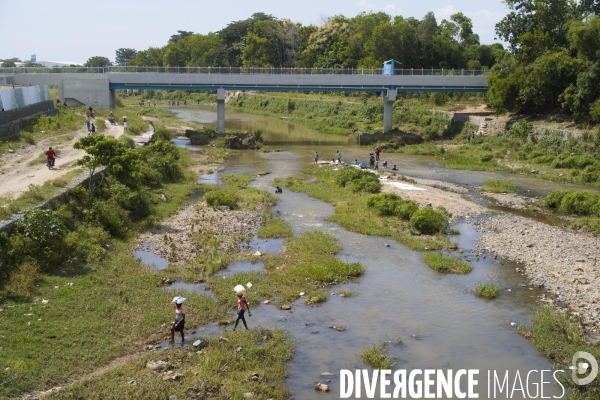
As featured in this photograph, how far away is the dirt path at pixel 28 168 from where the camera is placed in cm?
2968

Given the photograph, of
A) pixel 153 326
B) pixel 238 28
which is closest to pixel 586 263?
pixel 153 326

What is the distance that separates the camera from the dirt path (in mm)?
29684

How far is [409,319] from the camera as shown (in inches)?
794

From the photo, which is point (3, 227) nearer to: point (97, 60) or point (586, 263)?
point (586, 263)

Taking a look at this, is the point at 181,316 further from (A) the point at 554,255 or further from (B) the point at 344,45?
(B) the point at 344,45

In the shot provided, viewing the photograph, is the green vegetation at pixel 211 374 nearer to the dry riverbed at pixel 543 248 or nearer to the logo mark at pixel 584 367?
the logo mark at pixel 584 367

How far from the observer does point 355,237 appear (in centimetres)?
2939

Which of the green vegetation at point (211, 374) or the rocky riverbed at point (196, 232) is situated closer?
the green vegetation at point (211, 374)

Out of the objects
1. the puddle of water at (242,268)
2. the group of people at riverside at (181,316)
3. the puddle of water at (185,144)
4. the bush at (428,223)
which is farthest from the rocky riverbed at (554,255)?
the puddle of water at (185,144)

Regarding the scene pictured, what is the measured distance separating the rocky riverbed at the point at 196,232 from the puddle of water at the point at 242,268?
171cm

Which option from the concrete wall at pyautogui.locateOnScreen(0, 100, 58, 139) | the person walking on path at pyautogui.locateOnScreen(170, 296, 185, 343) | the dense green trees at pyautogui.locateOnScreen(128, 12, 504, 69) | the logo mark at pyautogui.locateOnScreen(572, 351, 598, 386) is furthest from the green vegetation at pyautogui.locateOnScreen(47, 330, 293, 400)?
the dense green trees at pyautogui.locateOnScreen(128, 12, 504, 69)

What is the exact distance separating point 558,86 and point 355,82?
67.3 feet

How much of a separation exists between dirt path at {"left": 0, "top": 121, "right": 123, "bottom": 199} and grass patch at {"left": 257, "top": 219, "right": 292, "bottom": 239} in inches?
462

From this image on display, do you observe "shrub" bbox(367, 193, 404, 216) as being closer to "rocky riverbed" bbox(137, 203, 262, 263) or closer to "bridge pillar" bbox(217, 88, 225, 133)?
"rocky riverbed" bbox(137, 203, 262, 263)
